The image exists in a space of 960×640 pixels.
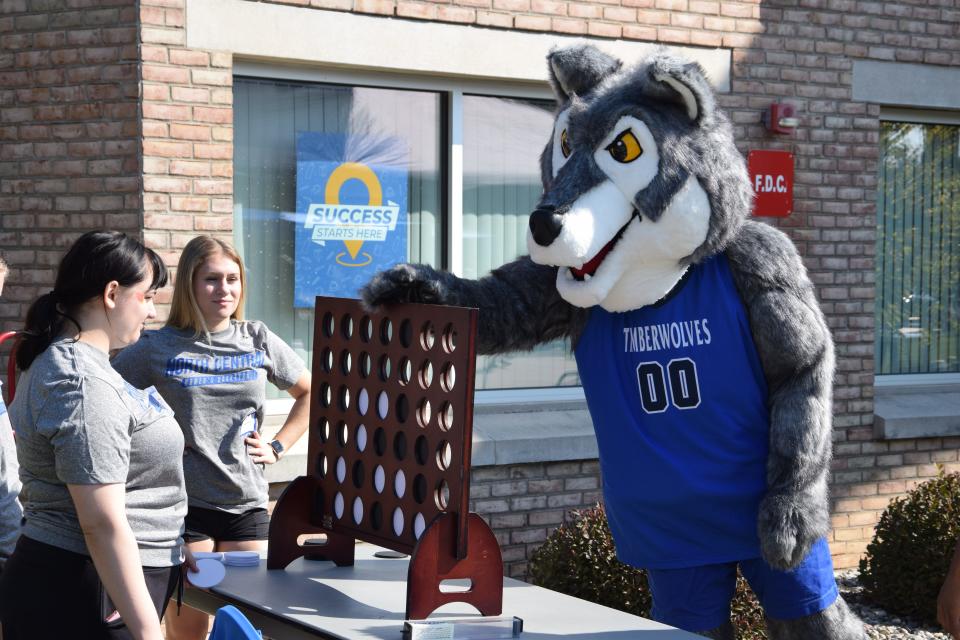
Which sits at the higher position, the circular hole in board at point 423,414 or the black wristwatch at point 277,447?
the circular hole in board at point 423,414

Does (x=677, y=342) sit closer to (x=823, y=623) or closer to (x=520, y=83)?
(x=823, y=623)

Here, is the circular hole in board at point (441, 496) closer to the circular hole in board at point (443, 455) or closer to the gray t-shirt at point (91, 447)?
the circular hole in board at point (443, 455)

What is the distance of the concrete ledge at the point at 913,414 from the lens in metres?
7.51

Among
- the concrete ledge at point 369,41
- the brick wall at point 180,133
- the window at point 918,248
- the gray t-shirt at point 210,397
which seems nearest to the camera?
the gray t-shirt at point 210,397

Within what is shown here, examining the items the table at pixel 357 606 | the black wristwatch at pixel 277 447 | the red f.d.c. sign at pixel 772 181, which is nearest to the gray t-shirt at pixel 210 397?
the black wristwatch at pixel 277 447

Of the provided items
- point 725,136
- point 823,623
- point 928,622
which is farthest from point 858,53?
point 823,623

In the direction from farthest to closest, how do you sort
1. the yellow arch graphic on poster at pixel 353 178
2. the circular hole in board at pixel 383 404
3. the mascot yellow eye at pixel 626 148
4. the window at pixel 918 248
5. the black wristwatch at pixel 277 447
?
the window at pixel 918 248 → the yellow arch graphic on poster at pixel 353 178 → the black wristwatch at pixel 277 447 → the mascot yellow eye at pixel 626 148 → the circular hole in board at pixel 383 404

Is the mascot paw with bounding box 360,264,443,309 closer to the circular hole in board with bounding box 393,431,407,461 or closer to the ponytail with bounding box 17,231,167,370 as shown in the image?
the circular hole in board with bounding box 393,431,407,461

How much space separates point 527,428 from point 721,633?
10.4ft

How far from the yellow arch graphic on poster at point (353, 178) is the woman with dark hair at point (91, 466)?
314 centimetres

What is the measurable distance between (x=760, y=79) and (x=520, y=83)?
1.49 metres

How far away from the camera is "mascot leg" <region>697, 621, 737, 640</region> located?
3477 millimetres

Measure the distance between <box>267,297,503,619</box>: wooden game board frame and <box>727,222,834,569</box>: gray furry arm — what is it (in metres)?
0.80

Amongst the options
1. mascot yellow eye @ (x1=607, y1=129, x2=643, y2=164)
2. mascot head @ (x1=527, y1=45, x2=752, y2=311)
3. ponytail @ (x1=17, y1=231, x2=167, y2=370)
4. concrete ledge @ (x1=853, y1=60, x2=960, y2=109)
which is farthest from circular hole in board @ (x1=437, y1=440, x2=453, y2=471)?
concrete ledge @ (x1=853, y1=60, x2=960, y2=109)
